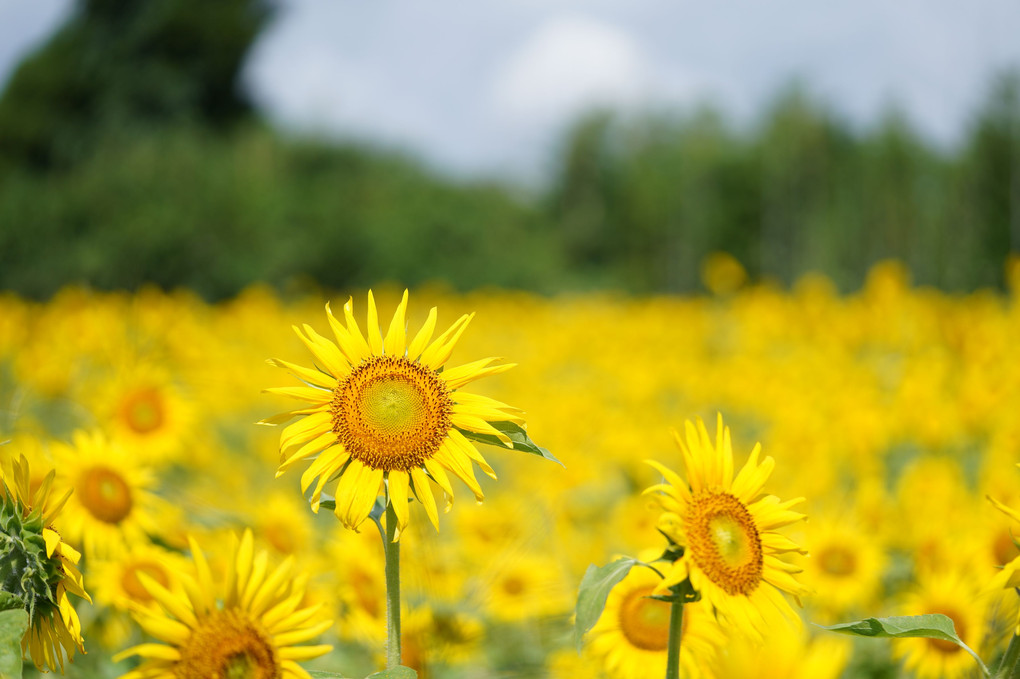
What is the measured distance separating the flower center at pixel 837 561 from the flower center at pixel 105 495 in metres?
1.45

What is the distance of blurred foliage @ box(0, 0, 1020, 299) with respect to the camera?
368 inches

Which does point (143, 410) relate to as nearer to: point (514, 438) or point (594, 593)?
point (514, 438)

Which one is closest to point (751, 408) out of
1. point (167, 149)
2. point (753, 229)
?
point (167, 149)

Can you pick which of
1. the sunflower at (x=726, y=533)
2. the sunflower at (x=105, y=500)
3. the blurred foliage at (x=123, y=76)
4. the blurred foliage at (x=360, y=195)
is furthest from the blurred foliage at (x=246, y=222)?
the sunflower at (x=726, y=533)

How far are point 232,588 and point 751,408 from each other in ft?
12.9

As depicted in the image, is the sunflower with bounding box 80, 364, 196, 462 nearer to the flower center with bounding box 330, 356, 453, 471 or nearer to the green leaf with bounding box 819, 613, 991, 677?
the flower center with bounding box 330, 356, 453, 471

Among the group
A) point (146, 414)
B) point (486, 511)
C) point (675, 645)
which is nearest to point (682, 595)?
point (675, 645)

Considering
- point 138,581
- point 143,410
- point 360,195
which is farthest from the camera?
point 360,195

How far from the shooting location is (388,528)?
0.81 meters

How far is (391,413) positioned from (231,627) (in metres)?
0.24

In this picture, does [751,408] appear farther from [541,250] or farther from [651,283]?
[651,283]

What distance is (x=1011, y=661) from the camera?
0.79 meters

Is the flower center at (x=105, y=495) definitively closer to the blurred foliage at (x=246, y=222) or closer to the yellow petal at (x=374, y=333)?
the yellow petal at (x=374, y=333)

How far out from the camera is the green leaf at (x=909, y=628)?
755 mm
